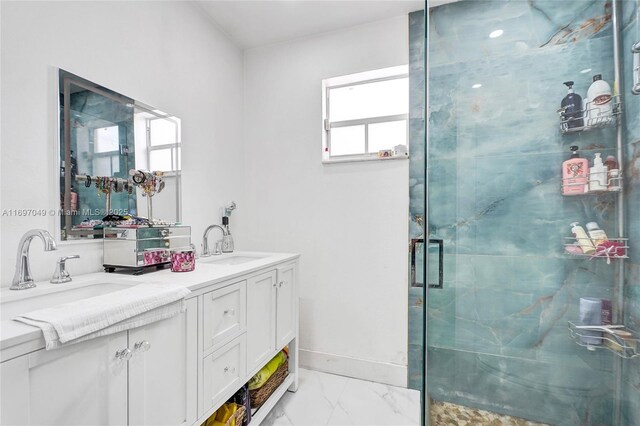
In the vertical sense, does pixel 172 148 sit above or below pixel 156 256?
above

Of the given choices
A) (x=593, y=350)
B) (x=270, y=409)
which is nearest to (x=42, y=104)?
(x=270, y=409)

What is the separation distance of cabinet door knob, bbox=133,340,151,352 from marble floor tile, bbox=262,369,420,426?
1078 mm

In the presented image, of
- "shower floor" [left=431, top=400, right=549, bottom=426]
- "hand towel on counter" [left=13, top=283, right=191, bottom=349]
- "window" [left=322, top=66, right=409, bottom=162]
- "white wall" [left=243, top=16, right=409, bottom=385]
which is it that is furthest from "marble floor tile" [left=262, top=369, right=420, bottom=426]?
"window" [left=322, top=66, right=409, bottom=162]

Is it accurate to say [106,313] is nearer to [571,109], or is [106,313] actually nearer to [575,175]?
[575,175]

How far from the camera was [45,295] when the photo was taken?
1005mm

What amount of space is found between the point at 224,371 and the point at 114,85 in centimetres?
148

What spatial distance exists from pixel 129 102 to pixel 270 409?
6.10 feet

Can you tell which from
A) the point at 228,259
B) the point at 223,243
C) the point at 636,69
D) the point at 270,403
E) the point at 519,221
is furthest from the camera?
the point at 223,243

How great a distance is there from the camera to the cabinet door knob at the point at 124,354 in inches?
32.8

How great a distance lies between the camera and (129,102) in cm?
147

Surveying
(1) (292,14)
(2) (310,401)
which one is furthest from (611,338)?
(1) (292,14)

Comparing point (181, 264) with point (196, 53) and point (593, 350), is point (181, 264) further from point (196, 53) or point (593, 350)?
point (593, 350)

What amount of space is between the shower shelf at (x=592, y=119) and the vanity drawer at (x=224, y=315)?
1.78 meters

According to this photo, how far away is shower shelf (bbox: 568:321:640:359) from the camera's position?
1.25 metres
